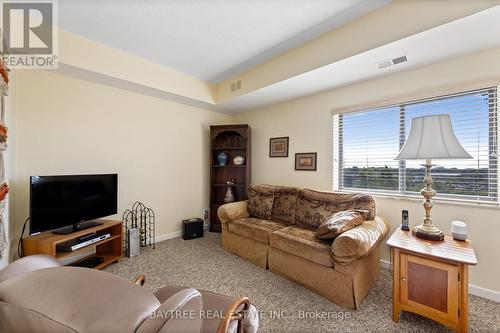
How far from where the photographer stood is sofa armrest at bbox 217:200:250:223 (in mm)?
3048

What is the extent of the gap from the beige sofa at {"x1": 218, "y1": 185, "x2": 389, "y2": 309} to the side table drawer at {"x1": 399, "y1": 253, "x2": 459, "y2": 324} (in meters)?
0.31

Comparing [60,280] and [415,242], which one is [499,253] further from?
[60,280]

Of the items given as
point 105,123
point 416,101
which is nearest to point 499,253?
point 416,101

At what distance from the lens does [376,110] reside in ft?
8.93

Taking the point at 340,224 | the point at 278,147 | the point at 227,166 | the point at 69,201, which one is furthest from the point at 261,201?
the point at 69,201

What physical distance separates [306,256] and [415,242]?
928mm

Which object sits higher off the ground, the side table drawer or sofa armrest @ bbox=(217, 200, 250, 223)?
sofa armrest @ bbox=(217, 200, 250, 223)

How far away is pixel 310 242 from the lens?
84.2 inches

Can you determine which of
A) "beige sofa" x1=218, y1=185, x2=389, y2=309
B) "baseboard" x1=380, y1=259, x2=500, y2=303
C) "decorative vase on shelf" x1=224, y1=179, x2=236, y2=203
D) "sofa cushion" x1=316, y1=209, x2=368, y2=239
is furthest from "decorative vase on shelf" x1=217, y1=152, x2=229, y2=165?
"baseboard" x1=380, y1=259, x2=500, y2=303

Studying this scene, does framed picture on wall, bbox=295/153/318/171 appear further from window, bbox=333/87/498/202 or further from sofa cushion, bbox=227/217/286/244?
sofa cushion, bbox=227/217/286/244

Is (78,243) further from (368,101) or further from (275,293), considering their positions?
(368,101)

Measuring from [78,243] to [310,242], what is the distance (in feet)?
8.10

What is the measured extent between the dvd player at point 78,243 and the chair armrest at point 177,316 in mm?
2339

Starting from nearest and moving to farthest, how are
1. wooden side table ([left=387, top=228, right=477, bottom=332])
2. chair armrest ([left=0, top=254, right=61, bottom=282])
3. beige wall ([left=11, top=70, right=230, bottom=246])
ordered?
1. chair armrest ([left=0, top=254, right=61, bottom=282])
2. wooden side table ([left=387, top=228, right=477, bottom=332])
3. beige wall ([left=11, top=70, right=230, bottom=246])
